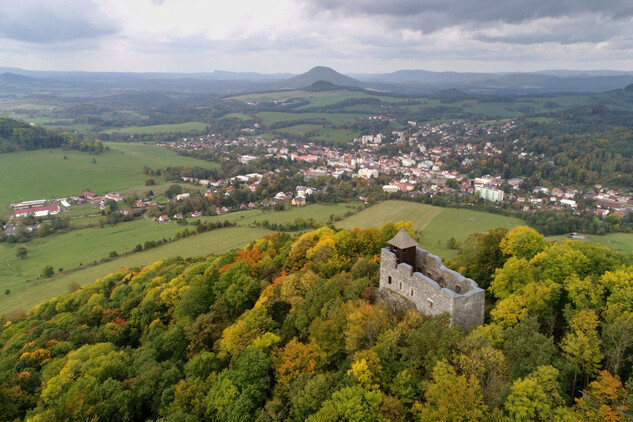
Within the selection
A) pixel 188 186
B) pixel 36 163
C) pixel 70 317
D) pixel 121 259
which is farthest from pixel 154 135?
pixel 70 317

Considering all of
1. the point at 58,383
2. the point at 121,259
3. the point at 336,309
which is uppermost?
the point at 336,309

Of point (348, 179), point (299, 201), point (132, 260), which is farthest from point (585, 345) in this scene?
point (348, 179)

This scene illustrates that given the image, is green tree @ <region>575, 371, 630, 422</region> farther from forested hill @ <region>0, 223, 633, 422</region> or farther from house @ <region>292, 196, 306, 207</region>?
house @ <region>292, 196, 306, 207</region>

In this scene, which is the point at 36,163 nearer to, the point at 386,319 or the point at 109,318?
the point at 109,318

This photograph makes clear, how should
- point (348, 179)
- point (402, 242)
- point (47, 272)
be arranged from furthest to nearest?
point (348, 179) < point (47, 272) < point (402, 242)

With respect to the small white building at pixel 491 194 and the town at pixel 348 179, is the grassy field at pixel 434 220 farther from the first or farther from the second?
the small white building at pixel 491 194

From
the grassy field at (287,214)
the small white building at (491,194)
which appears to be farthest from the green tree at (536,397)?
the small white building at (491,194)

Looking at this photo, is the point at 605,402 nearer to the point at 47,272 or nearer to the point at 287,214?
the point at 47,272
